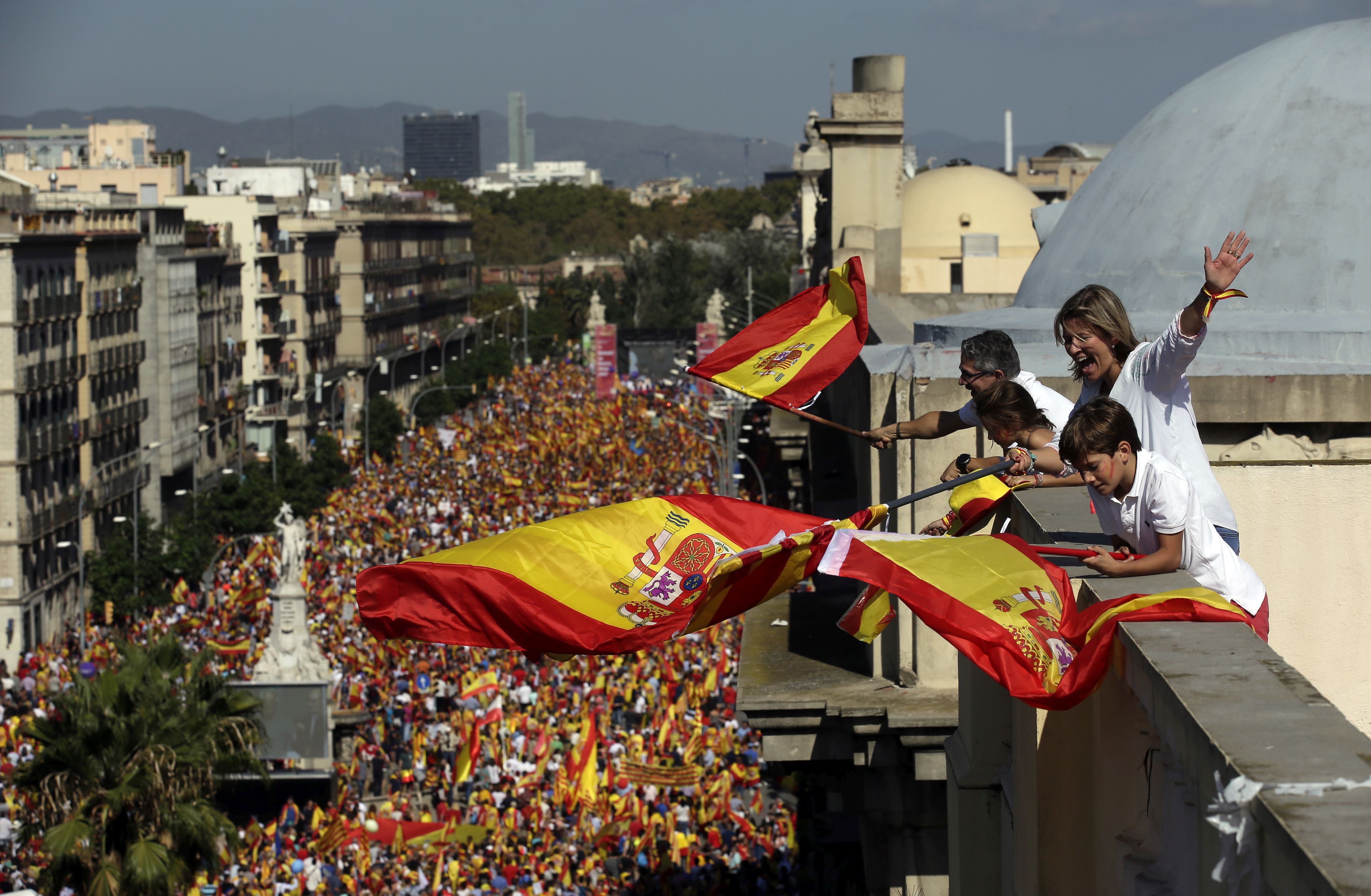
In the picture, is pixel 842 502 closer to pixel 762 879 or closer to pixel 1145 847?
pixel 762 879

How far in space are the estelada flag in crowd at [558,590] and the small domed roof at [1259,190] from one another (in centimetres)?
344

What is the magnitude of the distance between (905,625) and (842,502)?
548cm

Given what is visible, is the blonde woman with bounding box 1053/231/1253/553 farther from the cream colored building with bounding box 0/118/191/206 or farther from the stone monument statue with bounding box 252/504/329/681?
the cream colored building with bounding box 0/118/191/206

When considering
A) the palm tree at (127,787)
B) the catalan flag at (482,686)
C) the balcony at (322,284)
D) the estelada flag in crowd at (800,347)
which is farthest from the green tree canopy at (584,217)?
the estelada flag in crowd at (800,347)

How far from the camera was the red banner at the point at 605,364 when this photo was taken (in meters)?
58.8

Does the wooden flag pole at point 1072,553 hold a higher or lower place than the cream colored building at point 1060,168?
lower

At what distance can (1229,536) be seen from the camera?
5.40m

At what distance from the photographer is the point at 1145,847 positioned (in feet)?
13.9

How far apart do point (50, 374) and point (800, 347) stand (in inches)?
1772

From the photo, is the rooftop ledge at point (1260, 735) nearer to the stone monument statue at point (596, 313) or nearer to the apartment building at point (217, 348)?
the apartment building at point (217, 348)

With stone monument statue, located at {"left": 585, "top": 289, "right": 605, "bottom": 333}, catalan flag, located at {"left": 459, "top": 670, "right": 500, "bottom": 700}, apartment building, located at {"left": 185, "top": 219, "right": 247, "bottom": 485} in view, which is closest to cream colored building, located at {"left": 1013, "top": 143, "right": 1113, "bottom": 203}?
stone monument statue, located at {"left": 585, "top": 289, "right": 605, "bottom": 333}

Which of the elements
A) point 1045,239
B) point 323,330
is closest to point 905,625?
point 1045,239

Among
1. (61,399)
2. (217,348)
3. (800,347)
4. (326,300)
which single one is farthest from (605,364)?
(800,347)

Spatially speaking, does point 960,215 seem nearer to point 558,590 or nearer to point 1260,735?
point 558,590
